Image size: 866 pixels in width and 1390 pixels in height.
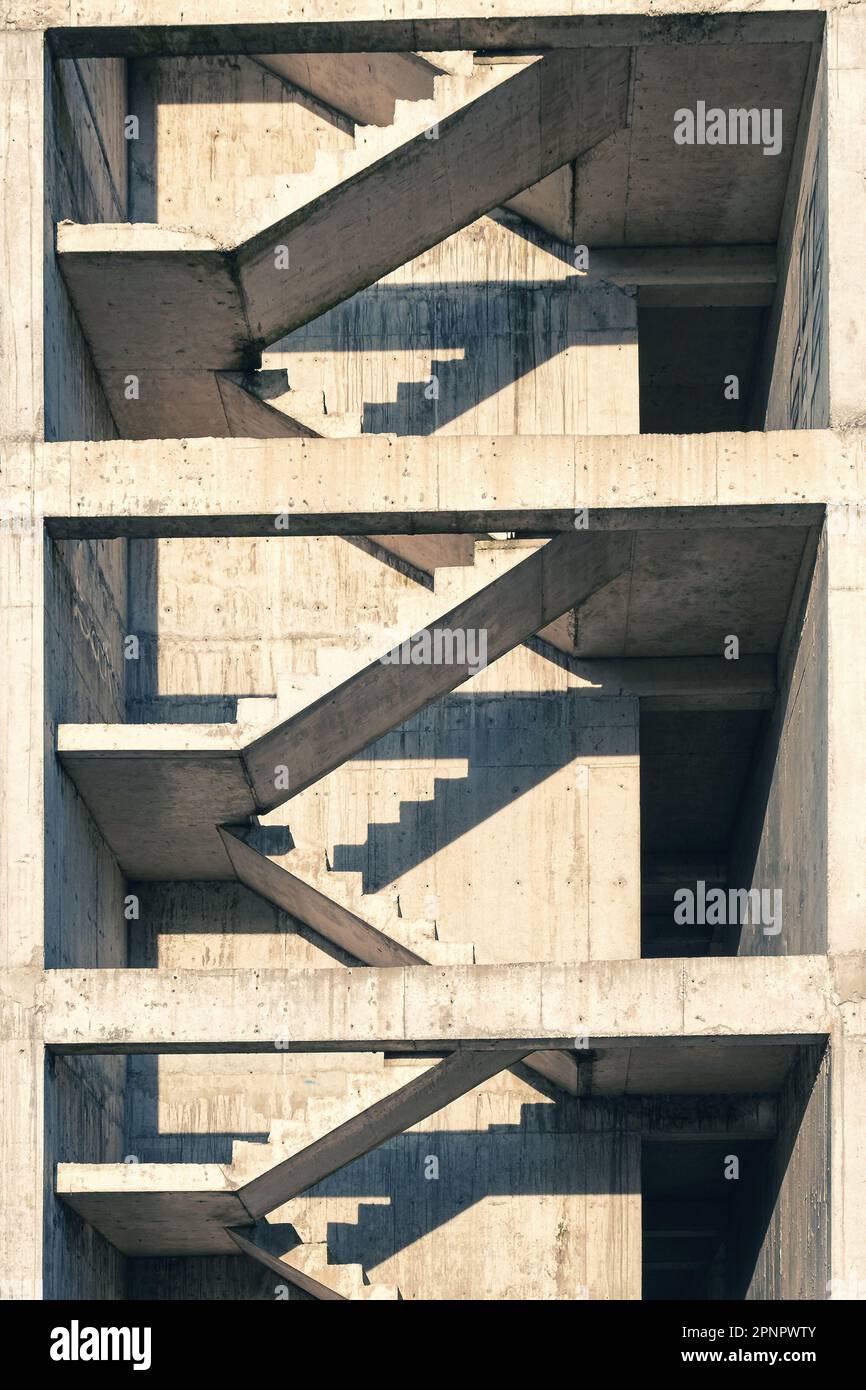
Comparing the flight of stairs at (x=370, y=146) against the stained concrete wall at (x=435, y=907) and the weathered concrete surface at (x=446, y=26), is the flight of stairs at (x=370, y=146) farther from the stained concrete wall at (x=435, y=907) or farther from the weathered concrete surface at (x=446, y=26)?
the stained concrete wall at (x=435, y=907)

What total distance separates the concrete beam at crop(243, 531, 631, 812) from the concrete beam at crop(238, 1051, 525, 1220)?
264cm

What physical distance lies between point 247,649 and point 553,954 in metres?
4.00

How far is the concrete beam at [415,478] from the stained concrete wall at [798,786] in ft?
2.51

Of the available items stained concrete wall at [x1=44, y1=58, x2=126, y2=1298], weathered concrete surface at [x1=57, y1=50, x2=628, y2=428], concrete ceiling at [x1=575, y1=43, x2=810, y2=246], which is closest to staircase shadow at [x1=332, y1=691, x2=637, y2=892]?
stained concrete wall at [x1=44, y1=58, x2=126, y2=1298]

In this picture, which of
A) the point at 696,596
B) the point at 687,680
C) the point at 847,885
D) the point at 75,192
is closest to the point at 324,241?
the point at 75,192

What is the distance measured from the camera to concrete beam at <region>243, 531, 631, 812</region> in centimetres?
1638

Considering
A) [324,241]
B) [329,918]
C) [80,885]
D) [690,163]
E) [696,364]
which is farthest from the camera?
[696,364]

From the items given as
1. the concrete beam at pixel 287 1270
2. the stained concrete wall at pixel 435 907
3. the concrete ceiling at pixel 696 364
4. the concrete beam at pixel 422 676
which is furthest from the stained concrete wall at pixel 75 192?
the concrete beam at pixel 287 1270

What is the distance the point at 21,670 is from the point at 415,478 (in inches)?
122

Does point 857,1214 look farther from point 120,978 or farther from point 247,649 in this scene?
point 247,649

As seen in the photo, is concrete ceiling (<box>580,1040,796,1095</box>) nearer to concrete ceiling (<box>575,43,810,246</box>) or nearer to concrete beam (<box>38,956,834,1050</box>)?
concrete beam (<box>38,956,834,1050</box>)

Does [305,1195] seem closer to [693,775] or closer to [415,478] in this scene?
[693,775]

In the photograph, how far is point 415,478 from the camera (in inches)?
607

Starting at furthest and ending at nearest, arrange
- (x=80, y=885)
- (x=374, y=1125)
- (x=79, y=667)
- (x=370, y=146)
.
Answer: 1. (x=80, y=885)
2. (x=79, y=667)
3. (x=374, y=1125)
4. (x=370, y=146)
